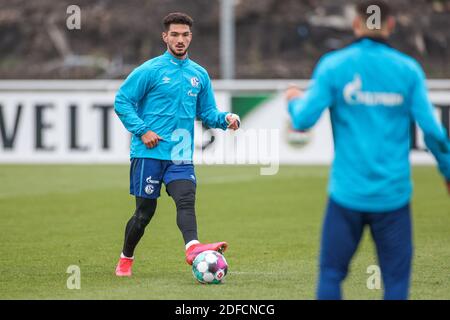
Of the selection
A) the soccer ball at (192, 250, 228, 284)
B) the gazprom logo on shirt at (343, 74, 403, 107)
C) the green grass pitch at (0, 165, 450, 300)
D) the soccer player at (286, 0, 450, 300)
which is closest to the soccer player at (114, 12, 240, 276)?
the soccer ball at (192, 250, 228, 284)

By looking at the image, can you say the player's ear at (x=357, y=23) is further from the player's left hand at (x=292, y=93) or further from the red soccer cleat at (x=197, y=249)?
the red soccer cleat at (x=197, y=249)

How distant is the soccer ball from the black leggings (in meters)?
0.29

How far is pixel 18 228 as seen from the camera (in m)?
13.5

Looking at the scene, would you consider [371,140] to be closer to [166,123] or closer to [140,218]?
[166,123]

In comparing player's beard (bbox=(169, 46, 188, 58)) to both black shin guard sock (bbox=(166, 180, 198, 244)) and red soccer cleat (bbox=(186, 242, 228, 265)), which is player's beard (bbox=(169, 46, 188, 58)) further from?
red soccer cleat (bbox=(186, 242, 228, 265))

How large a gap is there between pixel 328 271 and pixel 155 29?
2626cm

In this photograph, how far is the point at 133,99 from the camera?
938cm

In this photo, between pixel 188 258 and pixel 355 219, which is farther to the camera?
pixel 188 258

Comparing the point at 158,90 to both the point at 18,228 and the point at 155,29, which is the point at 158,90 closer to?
the point at 18,228

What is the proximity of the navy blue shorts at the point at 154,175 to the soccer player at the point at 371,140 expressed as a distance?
2.99 m

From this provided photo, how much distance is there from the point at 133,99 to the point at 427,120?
142 inches

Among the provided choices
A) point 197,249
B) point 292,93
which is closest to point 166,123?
point 197,249

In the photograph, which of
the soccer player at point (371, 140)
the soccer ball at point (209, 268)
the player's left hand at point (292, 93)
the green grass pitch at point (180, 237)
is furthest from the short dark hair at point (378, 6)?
the soccer ball at point (209, 268)
